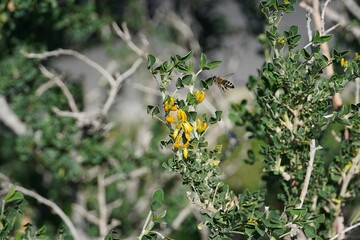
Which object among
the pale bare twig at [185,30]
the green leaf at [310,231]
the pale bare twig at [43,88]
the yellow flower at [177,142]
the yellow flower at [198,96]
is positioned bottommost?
the green leaf at [310,231]

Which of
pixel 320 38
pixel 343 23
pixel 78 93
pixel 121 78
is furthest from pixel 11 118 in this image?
pixel 320 38

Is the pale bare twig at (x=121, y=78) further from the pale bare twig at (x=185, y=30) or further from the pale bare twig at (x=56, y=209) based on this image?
the pale bare twig at (x=185, y=30)

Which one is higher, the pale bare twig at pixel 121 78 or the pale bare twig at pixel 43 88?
the pale bare twig at pixel 43 88

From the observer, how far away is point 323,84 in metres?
2.48

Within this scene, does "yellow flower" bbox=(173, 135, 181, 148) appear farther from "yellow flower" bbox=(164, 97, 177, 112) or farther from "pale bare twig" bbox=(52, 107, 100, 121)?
"pale bare twig" bbox=(52, 107, 100, 121)

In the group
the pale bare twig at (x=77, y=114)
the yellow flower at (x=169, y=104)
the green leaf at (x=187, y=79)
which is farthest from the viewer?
the pale bare twig at (x=77, y=114)

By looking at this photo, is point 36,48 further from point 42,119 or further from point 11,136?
point 11,136

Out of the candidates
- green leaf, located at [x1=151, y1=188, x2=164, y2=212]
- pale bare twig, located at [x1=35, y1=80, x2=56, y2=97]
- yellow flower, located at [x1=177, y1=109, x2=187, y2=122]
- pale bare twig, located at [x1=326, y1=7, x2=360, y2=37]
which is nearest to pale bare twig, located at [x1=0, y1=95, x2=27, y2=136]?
pale bare twig, located at [x1=35, y1=80, x2=56, y2=97]

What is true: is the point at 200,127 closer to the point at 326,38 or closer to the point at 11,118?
the point at 326,38

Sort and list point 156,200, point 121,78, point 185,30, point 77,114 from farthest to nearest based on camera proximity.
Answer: point 185,30 → point 77,114 → point 121,78 → point 156,200

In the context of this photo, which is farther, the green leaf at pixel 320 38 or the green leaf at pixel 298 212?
the green leaf at pixel 320 38

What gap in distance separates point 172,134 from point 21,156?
3.17 metres

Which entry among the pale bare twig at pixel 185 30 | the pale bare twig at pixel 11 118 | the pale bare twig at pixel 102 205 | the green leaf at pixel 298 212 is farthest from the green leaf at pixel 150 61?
the pale bare twig at pixel 185 30

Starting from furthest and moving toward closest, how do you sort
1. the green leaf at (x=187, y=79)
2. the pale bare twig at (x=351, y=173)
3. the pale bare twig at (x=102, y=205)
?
the pale bare twig at (x=102, y=205) < the pale bare twig at (x=351, y=173) < the green leaf at (x=187, y=79)
